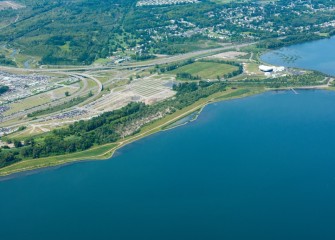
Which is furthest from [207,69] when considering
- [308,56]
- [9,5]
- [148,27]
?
[9,5]

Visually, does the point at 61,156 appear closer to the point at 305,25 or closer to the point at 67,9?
the point at 305,25

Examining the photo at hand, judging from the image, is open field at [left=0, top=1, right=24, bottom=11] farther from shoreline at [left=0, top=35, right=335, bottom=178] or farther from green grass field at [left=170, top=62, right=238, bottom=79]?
shoreline at [left=0, top=35, right=335, bottom=178]

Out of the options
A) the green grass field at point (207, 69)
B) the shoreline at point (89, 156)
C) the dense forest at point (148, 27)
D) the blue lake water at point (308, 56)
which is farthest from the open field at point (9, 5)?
the shoreline at point (89, 156)

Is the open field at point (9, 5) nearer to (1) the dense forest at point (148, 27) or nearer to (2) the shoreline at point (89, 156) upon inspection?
(1) the dense forest at point (148, 27)

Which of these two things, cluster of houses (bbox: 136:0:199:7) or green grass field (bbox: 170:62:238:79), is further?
cluster of houses (bbox: 136:0:199:7)

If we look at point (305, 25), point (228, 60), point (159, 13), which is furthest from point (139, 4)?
point (228, 60)

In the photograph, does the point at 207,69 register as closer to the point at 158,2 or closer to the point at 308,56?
the point at 308,56

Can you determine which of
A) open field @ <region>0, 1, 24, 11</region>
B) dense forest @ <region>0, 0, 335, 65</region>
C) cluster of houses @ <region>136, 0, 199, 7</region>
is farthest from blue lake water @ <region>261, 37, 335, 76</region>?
open field @ <region>0, 1, 24, 11</region>
